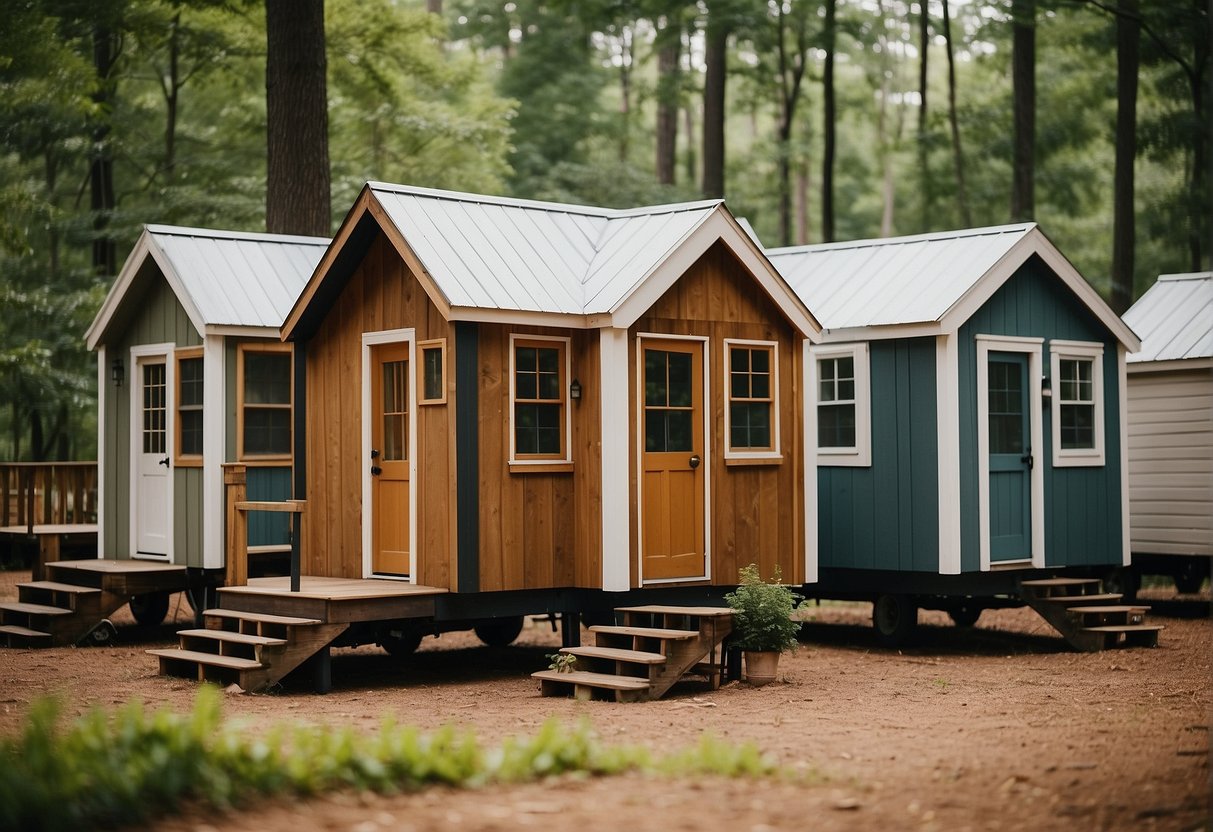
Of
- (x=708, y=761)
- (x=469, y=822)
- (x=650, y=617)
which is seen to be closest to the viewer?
(x=469, y=822)

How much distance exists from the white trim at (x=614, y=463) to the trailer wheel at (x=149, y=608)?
244 inches

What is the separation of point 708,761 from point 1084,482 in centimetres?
926

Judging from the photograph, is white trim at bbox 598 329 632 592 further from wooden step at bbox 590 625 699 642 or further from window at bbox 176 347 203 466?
window at bbox 176 347 203 466

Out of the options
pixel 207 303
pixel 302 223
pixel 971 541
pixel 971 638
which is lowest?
pixel 971 638

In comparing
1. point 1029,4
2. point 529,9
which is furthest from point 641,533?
point 529,9

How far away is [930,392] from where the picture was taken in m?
14.3

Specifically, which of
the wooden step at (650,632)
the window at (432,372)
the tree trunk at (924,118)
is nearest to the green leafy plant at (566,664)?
the wooden step at (650,632)

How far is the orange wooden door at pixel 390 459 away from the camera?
41.2ft

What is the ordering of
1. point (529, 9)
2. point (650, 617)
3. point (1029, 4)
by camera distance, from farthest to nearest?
point (529, 9) → point (1029, 4) → point (650, 617)

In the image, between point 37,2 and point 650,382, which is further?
point 37,2

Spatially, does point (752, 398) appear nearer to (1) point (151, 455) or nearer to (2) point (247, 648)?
(2) point (247, 648)

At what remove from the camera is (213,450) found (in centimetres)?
1449

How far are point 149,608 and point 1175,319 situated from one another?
1236 centimetres

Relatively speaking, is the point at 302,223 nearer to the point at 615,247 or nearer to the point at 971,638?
the point at 615,247
